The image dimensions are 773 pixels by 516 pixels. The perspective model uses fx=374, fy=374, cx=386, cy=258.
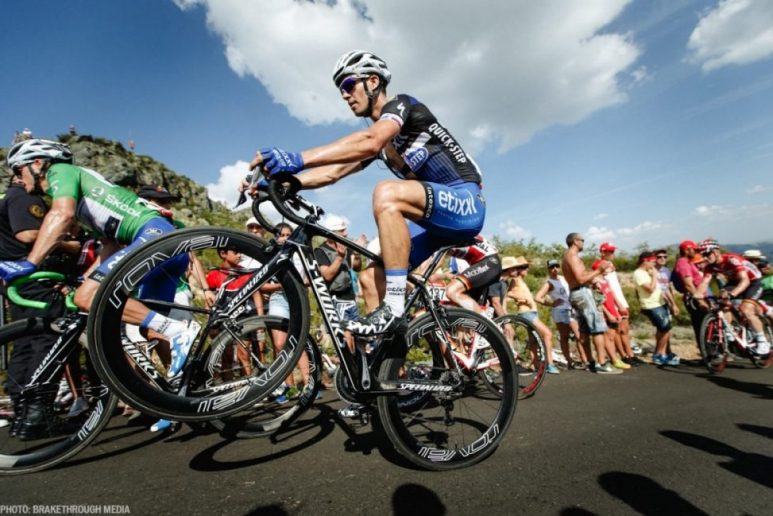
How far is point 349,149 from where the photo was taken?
2.33m

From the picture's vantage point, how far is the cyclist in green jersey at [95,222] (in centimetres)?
269

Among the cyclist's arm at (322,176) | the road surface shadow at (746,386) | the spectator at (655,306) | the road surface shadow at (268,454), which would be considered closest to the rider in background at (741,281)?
the spectator at (655,306)

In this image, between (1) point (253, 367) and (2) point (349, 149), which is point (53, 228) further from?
(2) point (349, 149)

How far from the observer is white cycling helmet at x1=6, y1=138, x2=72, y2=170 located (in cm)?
326

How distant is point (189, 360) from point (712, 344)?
9.04 meters

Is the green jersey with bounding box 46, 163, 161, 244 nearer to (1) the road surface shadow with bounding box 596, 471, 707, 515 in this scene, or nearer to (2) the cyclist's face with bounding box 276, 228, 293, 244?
(2) the cyclist's face with bounding box 276, 228, 293, 244

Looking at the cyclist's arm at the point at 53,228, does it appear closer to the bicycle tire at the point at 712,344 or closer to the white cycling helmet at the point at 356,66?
the white cycling helmet at the point at 356,66

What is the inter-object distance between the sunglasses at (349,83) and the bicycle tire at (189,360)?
153 cm

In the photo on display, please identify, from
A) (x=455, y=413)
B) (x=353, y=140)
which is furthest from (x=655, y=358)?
(x=353, y=140)

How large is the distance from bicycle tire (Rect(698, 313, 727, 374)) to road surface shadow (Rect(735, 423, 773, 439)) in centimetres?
414

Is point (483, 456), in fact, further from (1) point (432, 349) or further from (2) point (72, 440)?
(2) point (72, 440)

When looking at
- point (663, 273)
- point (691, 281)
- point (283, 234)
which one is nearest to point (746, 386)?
point (691, 281)

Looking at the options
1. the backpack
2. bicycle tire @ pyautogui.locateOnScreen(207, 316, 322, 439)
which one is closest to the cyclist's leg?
bicycle tire @ pyautogui.locateOnScreen(207, 316, 322, 439)

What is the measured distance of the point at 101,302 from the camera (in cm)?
190
